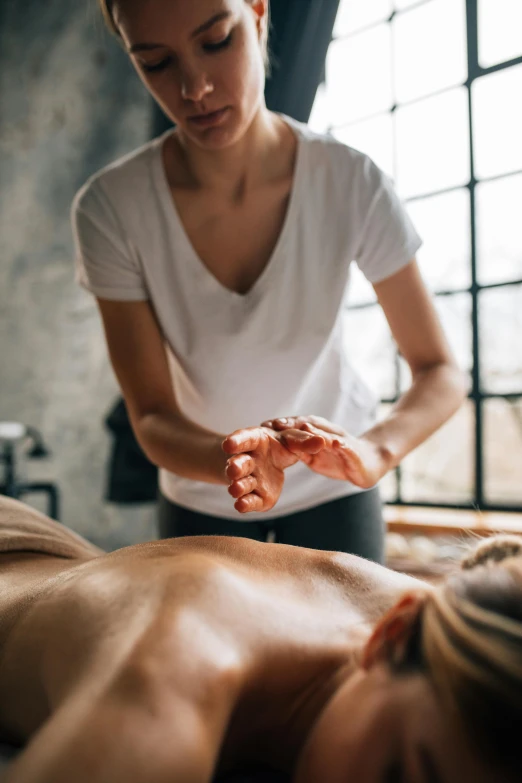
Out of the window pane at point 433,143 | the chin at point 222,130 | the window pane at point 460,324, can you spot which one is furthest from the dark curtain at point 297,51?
the chin at point 222,130

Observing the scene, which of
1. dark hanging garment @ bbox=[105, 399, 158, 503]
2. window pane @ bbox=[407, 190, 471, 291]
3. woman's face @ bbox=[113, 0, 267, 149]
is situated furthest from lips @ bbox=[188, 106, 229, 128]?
window pane @ bbox=[407, 190, 471, 291]

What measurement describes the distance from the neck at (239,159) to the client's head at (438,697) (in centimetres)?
88

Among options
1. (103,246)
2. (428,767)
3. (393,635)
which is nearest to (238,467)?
(393,635)

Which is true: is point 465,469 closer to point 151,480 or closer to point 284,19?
point 151,480

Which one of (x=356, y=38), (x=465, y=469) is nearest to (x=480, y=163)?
(x=356, y=38)

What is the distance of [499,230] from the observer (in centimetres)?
255

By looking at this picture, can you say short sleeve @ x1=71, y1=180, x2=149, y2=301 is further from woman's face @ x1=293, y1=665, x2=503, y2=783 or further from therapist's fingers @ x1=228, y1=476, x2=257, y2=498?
woman's face @ x1=293, y1=665, x2=503, y2=783

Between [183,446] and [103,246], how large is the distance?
0.44 metres

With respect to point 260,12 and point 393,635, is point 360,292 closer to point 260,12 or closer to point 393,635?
point 260,12

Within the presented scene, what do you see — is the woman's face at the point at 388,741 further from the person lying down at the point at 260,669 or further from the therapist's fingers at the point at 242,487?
the therapist's fingers at the point at 242,487

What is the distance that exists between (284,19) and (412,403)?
1581 millimetres

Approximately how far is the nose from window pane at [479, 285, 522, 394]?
1811 mm

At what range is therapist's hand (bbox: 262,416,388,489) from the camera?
A: 92cm

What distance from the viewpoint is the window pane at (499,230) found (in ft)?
8.23
